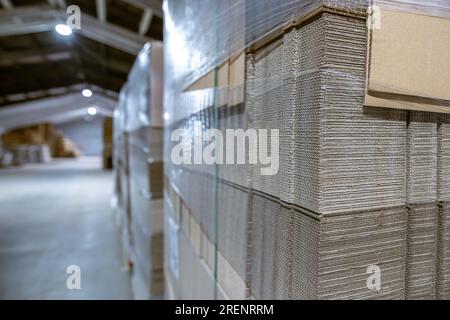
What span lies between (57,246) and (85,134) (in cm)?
1790

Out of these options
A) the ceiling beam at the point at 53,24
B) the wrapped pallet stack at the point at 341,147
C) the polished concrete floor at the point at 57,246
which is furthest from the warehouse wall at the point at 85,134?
the wrapped pallet stack at the point at 341,147

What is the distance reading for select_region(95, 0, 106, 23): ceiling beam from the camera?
4.41m

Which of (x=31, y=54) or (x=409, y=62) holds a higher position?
(x=31, y=54)

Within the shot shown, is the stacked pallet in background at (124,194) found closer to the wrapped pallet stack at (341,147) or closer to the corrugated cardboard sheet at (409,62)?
the wrapped pallet stack at (341,147)

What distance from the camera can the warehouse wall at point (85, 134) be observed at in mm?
20000

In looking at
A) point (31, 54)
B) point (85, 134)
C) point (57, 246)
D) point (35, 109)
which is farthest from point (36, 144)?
point (57, 246)

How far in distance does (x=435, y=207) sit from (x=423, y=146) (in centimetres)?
13

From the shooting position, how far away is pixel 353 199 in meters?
0.56

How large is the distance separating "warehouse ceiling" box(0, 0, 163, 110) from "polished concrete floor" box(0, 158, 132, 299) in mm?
2040

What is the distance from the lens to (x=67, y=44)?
714 centimetres

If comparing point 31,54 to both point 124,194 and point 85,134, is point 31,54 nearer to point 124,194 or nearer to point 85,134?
point 124,194

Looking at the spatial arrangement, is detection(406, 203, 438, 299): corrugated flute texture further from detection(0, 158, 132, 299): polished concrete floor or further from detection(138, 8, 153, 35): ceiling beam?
detection(138, 8, 153, 35): ceiling beam

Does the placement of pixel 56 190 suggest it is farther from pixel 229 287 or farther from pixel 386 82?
pixel 386 82
